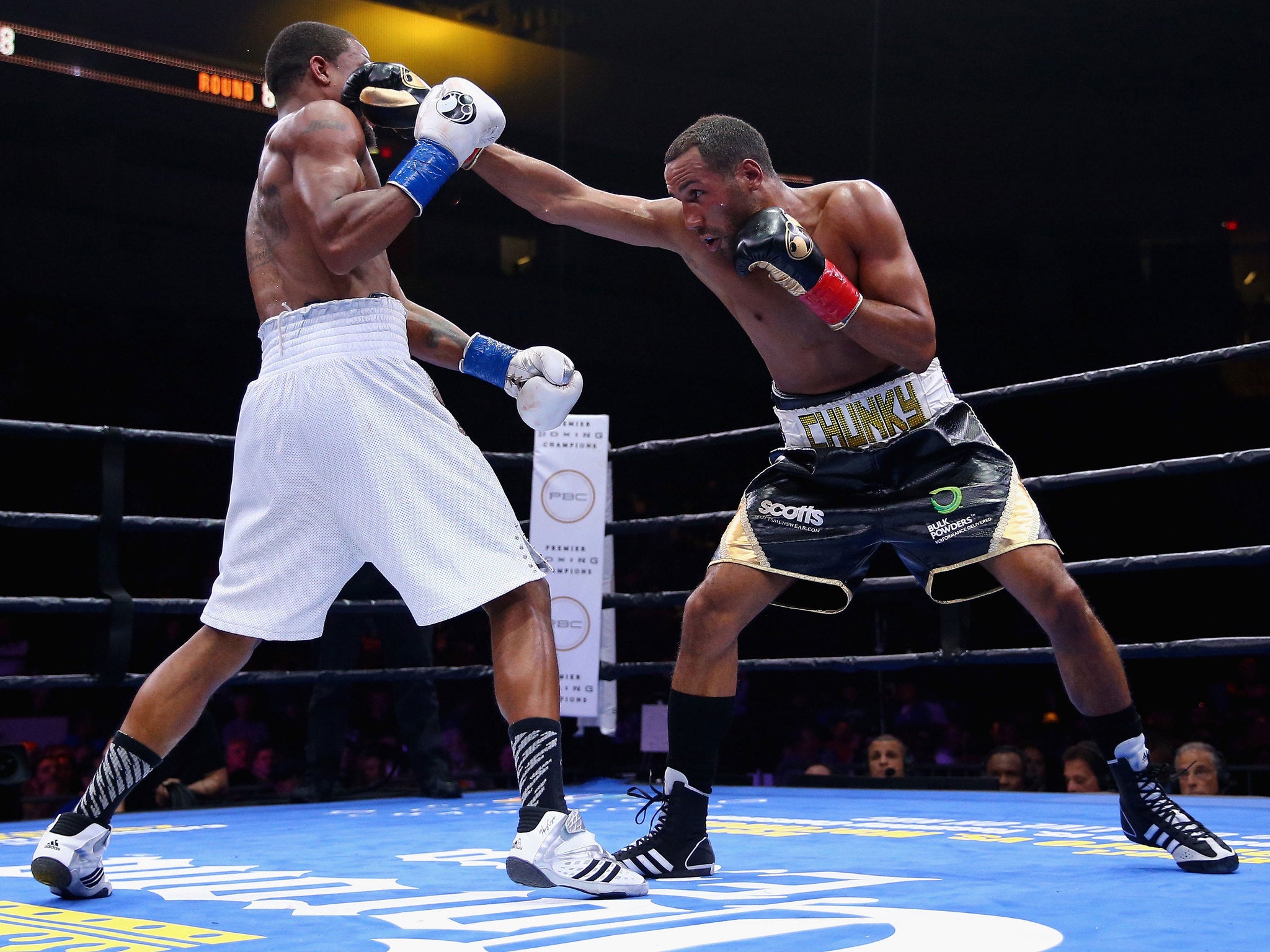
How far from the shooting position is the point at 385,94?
6.56 feet

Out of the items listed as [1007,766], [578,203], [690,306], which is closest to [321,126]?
[578,203]

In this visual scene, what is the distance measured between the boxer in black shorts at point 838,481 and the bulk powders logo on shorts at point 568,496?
1.70 m

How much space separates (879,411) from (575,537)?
6.29 ft

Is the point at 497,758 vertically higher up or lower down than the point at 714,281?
lower down

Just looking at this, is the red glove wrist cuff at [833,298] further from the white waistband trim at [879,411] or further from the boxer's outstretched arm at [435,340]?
the boxer's outstretched arm at [435,340]

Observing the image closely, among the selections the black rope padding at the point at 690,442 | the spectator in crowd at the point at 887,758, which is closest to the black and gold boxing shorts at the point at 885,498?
the black rope padding at the point at 690,442

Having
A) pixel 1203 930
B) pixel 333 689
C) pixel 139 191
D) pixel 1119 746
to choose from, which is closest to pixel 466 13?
pixel 139 191

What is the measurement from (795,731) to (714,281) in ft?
22.0

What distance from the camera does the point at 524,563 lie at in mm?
1863

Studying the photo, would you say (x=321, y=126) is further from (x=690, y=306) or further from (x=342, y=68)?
(x=690, y=306)

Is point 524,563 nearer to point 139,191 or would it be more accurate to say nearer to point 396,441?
point 396,441

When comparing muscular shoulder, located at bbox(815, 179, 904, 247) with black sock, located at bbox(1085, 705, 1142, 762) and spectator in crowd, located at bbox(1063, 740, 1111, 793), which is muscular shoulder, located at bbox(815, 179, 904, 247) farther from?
spectator in crowd, located at bbox(1063, 740, 1111, 793)

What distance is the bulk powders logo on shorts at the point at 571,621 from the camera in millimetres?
3859

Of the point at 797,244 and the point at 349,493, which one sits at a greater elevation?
the point at 797,244
